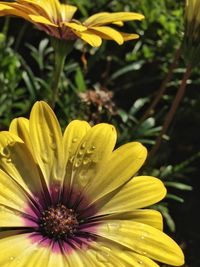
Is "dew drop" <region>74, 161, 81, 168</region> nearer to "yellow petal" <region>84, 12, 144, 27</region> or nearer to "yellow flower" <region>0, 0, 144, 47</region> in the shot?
"yellow flower" <region>0, 0, 144, 47</region>

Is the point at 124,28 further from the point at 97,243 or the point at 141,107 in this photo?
the point at 97,243

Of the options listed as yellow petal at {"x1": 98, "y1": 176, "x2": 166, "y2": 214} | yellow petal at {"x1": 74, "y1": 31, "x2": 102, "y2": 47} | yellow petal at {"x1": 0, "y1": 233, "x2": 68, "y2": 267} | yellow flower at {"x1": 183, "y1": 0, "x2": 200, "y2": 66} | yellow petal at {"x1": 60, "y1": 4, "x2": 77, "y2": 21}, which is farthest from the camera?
yellow petal at {"x1": 60, "y1": 4, "x2": 77, "y2": 21}

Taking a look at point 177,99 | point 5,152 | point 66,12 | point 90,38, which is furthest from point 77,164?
point 66,12

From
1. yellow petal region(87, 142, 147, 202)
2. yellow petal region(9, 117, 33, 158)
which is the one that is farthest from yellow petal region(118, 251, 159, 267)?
yellow petal region(9, 117, 33, 158)

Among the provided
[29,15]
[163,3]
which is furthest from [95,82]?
[29,15]

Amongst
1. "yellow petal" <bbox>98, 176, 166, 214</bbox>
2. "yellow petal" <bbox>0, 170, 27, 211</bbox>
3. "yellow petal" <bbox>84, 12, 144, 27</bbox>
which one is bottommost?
"yellow petal" <bbox>98, 176, 166, 214</bbox>

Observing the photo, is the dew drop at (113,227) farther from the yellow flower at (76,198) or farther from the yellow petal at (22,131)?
the yellow petal at (22,131)
